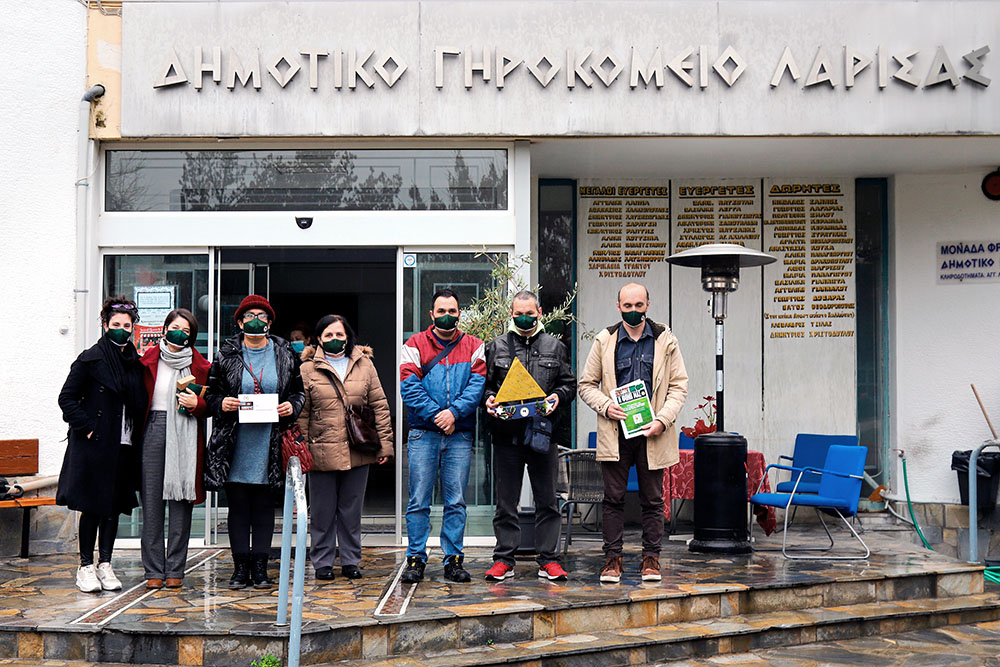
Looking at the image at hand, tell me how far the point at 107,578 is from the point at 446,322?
8.48 feet

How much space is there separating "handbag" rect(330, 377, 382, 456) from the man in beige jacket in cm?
137

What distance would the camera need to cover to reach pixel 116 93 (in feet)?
28.5

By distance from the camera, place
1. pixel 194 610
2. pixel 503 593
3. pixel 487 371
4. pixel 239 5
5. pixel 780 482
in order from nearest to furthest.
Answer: pixel 194 610 < pixel 503 593 < pixel 487 371 < pixel 239 5 < pixel 780 482

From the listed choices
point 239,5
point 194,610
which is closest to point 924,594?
point 194,610

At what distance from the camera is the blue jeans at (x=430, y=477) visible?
7.00m

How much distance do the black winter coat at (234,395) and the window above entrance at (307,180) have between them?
7.62 feet

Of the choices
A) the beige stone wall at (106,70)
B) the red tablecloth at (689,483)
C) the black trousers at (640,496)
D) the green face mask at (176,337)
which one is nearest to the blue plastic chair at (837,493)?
the red tablecloth at (689,483)

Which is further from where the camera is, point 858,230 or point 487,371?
point 858,230

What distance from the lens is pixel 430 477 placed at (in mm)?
7020

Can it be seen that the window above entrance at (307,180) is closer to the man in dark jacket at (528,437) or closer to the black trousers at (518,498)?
the man in dark jacket at (528,437)

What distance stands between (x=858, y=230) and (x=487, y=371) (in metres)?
4.92

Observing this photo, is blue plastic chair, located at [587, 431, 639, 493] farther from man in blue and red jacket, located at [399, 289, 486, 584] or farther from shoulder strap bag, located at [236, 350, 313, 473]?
shoulder strap bag, located at [236, 350, 313, 473]

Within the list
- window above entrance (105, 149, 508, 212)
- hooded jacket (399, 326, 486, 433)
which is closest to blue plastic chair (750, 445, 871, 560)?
hooded jacket (399, 326, 486, 433)

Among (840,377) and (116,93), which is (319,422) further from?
(840,377)
